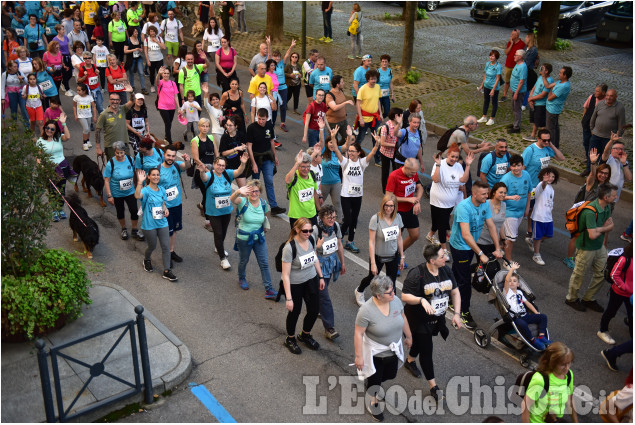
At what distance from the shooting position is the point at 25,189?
8.09 meters

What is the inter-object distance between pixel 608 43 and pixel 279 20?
10825 millimetres

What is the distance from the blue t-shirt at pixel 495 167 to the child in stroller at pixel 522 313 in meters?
2.71

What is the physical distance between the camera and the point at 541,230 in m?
10.8

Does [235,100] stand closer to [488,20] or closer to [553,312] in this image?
[553,312]

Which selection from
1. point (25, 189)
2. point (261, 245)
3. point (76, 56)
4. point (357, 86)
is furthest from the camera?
point (76, 56)

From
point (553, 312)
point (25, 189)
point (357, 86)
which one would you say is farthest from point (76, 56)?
point (553, 312)

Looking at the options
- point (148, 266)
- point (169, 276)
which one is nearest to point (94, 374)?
point (169, 276)

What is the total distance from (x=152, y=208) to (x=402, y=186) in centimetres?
340

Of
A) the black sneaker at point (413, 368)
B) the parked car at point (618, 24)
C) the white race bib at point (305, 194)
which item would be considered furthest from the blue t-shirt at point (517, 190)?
the parked car at point (618, 24)

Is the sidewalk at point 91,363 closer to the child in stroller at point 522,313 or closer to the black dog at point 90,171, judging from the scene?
the black dog at point 90,171

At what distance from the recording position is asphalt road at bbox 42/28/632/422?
7.62 m

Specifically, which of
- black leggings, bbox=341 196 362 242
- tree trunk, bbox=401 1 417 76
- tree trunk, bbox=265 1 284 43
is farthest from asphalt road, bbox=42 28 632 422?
tree trunk, bbox=265 1 284 43

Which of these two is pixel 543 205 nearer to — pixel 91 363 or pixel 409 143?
pixel 409 143

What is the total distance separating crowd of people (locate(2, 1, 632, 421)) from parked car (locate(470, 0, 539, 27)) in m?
9.84
